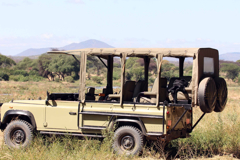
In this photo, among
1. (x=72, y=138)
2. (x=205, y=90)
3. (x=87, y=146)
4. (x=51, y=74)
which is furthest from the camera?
(x=51, y=74)

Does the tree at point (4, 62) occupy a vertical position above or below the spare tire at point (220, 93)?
above

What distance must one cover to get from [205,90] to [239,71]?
183 feet

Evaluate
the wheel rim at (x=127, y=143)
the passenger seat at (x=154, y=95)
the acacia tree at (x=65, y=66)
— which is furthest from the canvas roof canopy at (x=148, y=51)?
the acacia tree at (x=65, y=66)

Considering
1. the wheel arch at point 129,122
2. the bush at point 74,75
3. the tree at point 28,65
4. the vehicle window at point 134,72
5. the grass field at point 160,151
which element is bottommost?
the grass field at point 160,151

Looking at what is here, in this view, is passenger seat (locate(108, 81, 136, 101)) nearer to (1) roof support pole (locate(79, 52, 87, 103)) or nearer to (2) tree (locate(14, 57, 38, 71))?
(1) roof support pole (locate(79, 52, 87, 103))

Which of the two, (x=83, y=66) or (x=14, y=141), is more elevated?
(x=83, y=66)

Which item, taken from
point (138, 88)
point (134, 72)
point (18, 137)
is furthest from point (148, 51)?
point (134, 72)

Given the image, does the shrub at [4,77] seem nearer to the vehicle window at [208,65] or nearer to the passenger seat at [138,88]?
the passenger seat at [138,88]

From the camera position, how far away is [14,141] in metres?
8.57

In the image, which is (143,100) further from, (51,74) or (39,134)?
(51,74)

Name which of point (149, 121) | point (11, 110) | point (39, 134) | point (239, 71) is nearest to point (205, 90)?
point (149, 121)

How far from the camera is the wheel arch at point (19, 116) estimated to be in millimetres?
8492

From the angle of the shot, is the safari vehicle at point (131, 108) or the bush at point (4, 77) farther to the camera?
the bush at point (4, 77)

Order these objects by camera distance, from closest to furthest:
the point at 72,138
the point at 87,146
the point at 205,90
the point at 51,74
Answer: the point at 205,90 < the point at 87,146 < the point at 72,138 < the point at 51,74
